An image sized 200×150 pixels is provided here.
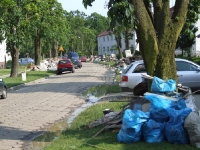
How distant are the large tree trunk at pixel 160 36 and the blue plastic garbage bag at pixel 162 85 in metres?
0.35

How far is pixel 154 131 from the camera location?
7832 millimetres

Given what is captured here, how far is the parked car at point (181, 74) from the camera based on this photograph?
16312 millimetres

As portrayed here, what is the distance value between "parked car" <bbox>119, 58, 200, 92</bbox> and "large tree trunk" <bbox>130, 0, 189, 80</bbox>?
7354 mm

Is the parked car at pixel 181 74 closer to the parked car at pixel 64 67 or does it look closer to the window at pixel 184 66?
the window at pixel 184 66

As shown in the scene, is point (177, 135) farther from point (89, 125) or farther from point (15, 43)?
point (15, 43)

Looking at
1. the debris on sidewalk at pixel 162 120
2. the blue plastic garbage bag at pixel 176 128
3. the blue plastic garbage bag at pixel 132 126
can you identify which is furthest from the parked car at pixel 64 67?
the blue plastic garbage bag at pixel 176 128

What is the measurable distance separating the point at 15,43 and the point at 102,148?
27237mm

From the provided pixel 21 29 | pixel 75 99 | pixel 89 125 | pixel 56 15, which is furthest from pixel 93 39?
pixel 89 125

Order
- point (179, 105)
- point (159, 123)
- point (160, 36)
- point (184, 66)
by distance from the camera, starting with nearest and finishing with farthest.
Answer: point (159, 123), point (179, 105), point (160, 36), point (184, 66)

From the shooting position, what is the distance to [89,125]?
10258 mm

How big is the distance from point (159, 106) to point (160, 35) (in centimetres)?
175

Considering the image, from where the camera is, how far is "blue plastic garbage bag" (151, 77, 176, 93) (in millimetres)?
8398

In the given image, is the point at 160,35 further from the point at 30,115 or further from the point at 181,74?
the point at 181,74

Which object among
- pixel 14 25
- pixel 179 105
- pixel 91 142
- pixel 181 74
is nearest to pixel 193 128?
pixel 179 105
